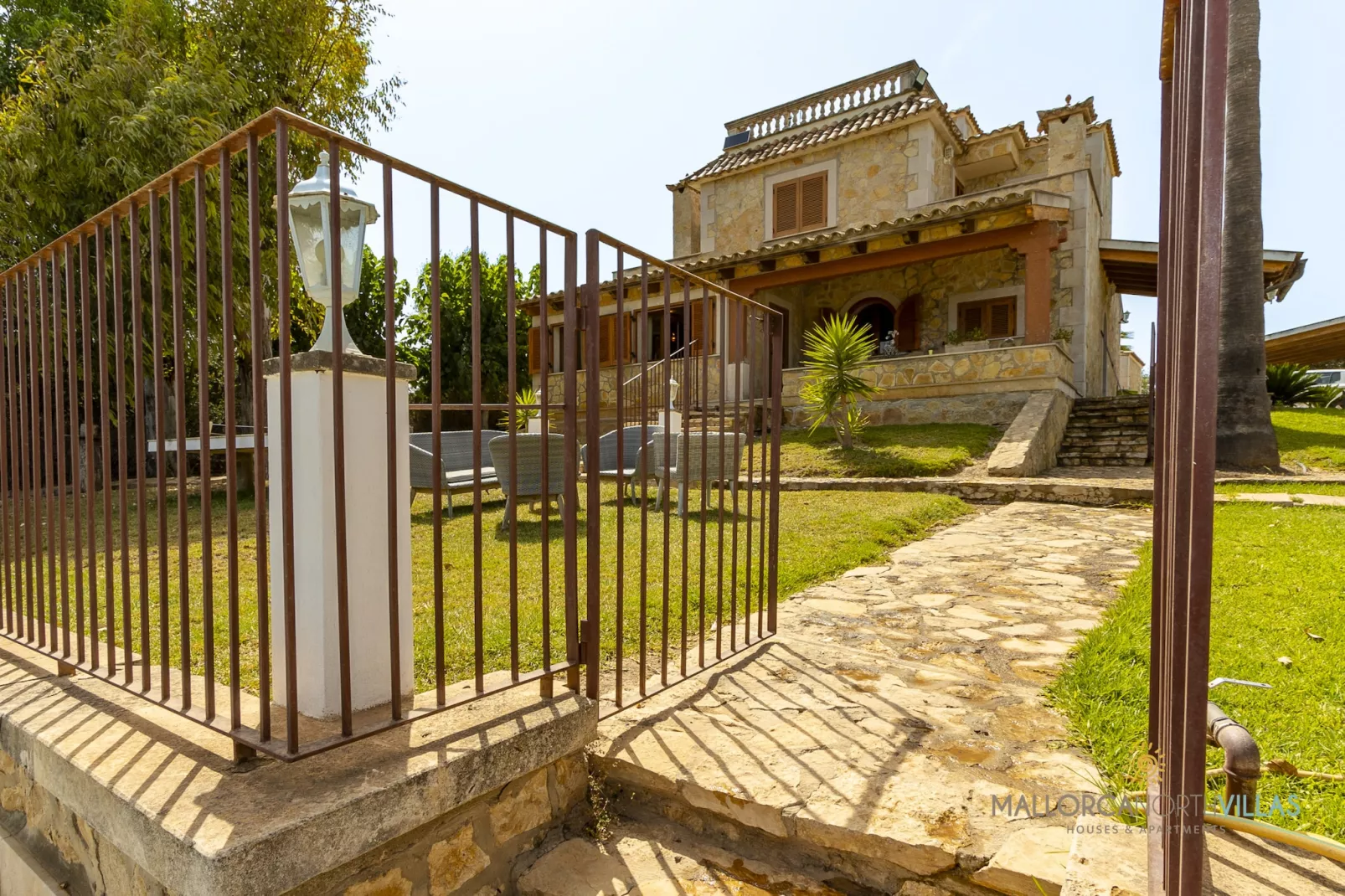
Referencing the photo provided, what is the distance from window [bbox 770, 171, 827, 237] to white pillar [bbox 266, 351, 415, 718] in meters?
14.9

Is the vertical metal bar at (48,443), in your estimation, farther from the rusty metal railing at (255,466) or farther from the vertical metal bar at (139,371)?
the vertical metal bar at (139,371)

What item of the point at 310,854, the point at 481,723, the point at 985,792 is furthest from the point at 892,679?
the point at 310,854

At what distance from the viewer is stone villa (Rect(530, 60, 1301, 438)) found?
10.7 metres

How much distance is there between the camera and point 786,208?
15672mm

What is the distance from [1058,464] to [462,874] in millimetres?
9828

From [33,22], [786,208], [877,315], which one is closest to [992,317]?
[877,315]

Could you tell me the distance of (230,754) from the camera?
156cm

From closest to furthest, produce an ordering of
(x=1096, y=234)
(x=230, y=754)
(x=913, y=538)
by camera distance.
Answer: (x=230, y=754)
(x=913, y=538)
(x=1096, y=234)

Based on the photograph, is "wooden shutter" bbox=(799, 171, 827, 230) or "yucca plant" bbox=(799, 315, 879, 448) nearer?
"yucca plant" bbox=(799, 315, 879, 448)

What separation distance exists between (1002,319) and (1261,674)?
42.2ft

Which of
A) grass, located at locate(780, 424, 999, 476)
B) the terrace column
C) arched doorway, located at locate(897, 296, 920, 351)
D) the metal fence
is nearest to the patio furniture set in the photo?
the metal fence

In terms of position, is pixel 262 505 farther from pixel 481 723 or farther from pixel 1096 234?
pixel 1096 234

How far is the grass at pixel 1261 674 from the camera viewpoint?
1671mm

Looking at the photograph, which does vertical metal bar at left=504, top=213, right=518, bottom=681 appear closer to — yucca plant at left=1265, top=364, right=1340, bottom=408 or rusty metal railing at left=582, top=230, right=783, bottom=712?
rusty metal railing at left=582, top=230, right=783, bottom=712
